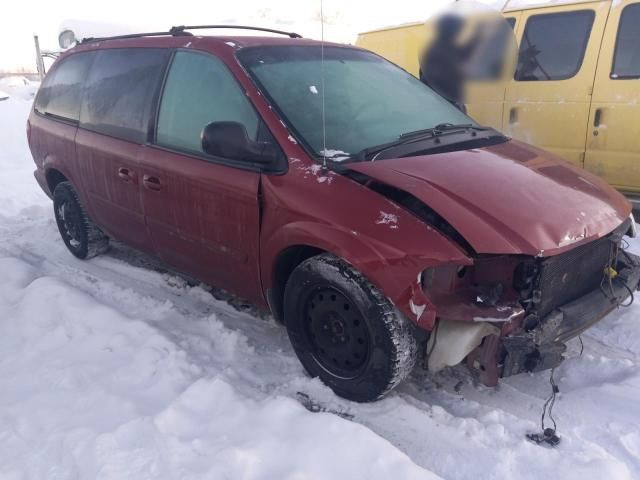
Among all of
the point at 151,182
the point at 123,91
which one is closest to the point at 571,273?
the point at 151,182

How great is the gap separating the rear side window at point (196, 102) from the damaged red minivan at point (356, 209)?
11mm

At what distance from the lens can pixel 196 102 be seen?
3268 millimetres

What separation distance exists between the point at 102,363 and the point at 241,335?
806 mm

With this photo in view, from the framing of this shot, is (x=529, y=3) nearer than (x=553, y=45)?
No

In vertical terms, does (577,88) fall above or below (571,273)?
above

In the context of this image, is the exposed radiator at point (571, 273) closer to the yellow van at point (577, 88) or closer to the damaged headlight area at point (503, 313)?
the damaged headlight area at point (503, 313)

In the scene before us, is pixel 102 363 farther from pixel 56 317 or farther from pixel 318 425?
pixel 318 425

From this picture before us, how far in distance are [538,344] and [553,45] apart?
412 centimetres

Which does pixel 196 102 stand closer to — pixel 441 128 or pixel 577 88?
pixel 441 128

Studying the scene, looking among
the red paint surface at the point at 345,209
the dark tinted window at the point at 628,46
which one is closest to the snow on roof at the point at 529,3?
the dark tinted window at the point at 628,46

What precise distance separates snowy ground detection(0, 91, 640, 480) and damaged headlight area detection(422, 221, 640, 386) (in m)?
0.34

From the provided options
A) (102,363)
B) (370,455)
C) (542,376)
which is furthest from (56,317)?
(542,376)

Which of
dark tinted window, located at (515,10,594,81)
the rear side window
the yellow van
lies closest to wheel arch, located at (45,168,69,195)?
the rear side window

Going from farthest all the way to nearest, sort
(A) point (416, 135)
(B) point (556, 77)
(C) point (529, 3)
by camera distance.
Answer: (C) point (529, 3)
(B) point (556, 77)
(A) point (416, 135)
